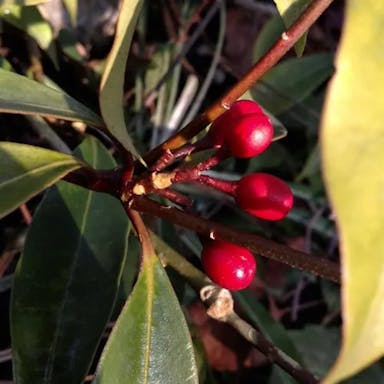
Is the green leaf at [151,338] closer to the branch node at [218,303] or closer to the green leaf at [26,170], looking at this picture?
the branch node at [218,303]

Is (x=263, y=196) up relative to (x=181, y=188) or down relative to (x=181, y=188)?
down

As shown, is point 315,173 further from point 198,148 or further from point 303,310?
point 198,148

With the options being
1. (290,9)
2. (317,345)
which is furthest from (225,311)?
(317,345)

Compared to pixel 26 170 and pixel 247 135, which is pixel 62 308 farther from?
pixel 247 135

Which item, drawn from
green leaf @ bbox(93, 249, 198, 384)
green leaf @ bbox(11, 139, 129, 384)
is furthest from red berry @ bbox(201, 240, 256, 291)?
green leaf @ bbox(11, 139, 129, 384)

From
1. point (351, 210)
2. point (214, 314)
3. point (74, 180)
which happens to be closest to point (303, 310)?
point (214, 314)

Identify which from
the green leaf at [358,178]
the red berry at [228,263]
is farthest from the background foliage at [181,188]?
the red berry at [228,263]
